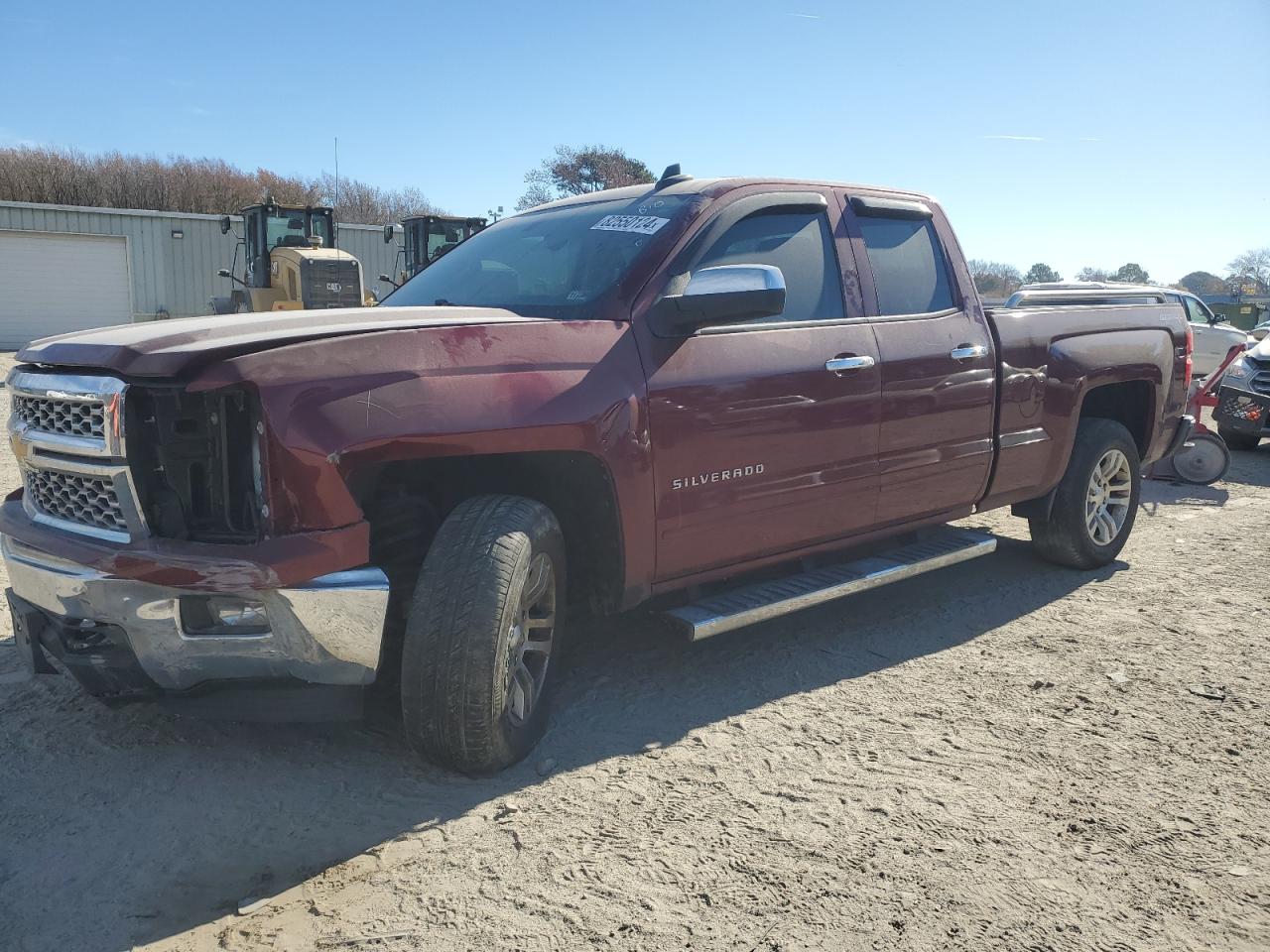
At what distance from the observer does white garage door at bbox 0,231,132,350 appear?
28.1 meters

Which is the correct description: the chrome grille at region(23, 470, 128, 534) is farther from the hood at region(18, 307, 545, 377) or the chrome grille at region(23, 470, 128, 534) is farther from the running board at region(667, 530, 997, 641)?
the running board at region(667, 530, 997, 641)

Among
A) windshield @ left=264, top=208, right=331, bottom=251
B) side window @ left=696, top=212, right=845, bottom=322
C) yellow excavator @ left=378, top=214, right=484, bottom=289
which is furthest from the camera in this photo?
yellow excavator @ left=378, top=214, right=484, bottom=289

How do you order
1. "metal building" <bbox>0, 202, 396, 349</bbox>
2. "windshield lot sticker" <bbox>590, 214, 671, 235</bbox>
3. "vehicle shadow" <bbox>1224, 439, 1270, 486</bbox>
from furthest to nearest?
1. "metal building" <bbox>0, 202, 396, 349</bbox>
2. "vehicle shadow" <bbox>1224, 439, 1270, 486</bbox>
3. "windshield lot sticker" <bbox>590, 214, 671, 235</bbox>

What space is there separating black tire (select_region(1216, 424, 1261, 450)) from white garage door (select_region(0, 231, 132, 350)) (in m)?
28.3

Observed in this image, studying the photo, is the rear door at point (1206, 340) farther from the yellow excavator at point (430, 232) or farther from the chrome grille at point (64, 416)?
the chrome grille at point (64, 416)

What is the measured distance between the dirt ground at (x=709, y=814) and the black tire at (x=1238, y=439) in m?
7.58

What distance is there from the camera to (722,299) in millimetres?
3400

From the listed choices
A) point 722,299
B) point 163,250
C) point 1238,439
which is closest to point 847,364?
point 722,299

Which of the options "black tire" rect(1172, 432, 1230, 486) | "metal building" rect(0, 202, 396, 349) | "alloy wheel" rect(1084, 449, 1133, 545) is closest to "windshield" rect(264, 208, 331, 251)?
"metal building" rect(0, 202, 396, 349)

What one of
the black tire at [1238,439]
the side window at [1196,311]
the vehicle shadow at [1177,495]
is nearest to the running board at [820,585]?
the vehicle shadow at [1177,495]

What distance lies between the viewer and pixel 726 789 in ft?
10.1

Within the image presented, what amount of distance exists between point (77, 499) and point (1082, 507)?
4.86 m

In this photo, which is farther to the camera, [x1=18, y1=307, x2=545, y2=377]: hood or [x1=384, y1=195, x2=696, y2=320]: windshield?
[x1=384, y1=195, x2=696, y2=320]: windshield

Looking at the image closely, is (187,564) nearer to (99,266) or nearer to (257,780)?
(257,780)
